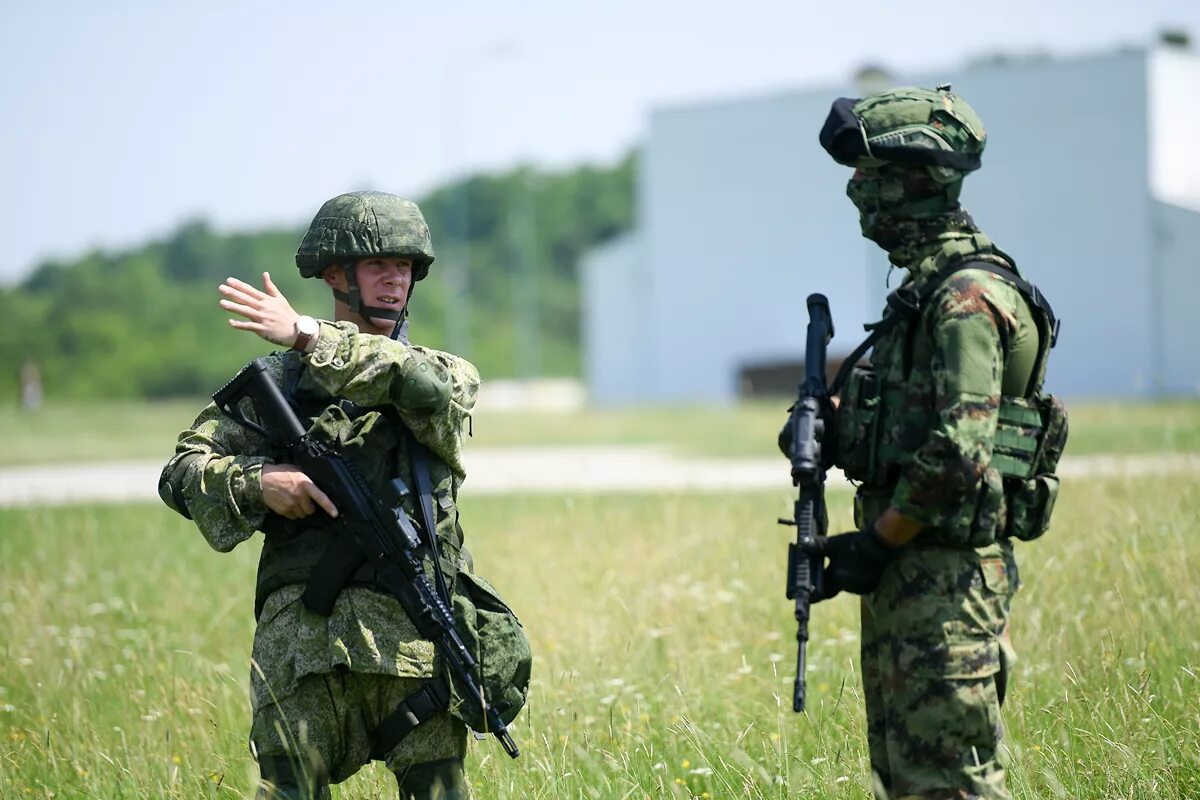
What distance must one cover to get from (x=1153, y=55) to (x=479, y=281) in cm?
5638

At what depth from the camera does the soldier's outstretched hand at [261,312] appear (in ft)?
Answer: 12.0

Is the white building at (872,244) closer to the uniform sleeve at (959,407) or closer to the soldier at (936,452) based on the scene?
the soldier at (936,452)

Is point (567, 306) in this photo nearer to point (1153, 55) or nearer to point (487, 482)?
point (1153, 55)

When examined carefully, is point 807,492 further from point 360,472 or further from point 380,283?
point 380,283

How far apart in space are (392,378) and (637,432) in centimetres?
2106

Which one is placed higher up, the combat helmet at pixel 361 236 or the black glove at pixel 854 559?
the combat helmet at pixel 361 236

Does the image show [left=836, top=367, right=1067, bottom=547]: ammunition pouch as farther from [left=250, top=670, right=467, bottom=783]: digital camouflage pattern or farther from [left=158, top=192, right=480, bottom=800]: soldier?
[left=250, top=670, right=467, bottom=783]: digital camouflage pattern

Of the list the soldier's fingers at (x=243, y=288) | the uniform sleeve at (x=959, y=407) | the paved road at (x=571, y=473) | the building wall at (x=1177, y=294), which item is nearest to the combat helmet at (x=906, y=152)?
the uniform sleeve at (x=959, y=407)

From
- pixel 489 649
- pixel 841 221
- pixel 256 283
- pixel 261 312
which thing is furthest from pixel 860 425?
pixel 256 283

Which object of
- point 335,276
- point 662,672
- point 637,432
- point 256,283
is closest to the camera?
point 335,276

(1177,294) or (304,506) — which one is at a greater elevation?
(1177,294)

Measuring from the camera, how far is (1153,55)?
36.7 m

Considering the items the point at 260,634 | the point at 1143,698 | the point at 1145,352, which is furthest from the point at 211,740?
the point at 1145,352

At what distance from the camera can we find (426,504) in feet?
12.7
